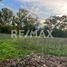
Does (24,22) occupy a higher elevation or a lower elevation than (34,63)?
higher

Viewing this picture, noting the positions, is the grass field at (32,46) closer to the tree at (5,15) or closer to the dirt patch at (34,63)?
the tree at (5,15)

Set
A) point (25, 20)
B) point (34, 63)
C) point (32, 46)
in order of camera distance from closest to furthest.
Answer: point (34, 63) < point (32, 46) < point (25, 20)

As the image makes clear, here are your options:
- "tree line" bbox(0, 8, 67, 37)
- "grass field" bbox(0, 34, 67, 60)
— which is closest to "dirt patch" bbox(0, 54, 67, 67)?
"grass field" bbox(0, 34, 67, 60)

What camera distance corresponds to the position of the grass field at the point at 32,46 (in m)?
8.70

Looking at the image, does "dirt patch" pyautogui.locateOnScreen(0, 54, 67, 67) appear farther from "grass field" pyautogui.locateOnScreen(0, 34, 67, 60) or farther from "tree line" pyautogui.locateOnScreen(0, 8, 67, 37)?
"tree line" pyautogui.locateOnScreen(0, 8, 67, 37)

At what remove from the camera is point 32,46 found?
9.61 m

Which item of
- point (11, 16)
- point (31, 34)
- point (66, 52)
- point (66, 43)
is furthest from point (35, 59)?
point (11, 16)

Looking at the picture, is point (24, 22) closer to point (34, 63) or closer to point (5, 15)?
point (5, 15)

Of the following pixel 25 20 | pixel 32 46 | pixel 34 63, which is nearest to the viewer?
pixel 34 63

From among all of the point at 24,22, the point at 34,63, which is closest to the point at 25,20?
the point at 24,22

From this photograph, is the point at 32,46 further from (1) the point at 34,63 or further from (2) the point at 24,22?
(1) the point at 34,63

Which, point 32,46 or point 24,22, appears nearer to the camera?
point 32,46

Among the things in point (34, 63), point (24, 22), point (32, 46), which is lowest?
point (34, 63)

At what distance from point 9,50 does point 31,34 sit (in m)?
1.90
